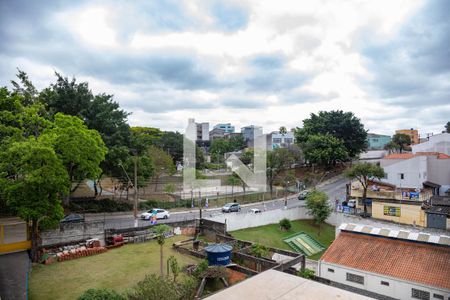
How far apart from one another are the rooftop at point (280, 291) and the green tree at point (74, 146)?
12559 mm

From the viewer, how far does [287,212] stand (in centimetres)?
2948

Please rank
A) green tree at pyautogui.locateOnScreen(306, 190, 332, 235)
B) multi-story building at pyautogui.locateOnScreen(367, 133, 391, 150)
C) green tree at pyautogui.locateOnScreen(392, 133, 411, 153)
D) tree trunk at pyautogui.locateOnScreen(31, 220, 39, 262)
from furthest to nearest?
1. multi-story building at pyautogui.locateOnScreen(367, 133, 391, 150)
2. green tree at pyautogui.locateOnScreen(392, 133, 411, 153)
3. green tree at pyautogui.locateOnScreen(306, 190, 332, 235)
4. tree trunk at pyautogui.locateOnScreen(31, 220, 39, 262)

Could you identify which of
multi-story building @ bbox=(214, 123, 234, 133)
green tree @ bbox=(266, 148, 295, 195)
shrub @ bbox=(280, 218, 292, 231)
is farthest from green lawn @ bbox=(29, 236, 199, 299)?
multi-story building @ bbox=(214, 123, 234, 133)

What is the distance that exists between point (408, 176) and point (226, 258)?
31.3m

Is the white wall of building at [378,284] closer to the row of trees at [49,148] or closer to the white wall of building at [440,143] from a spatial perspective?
the row of trees at [49,148]

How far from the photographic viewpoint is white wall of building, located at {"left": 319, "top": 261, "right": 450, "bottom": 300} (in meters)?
15.5

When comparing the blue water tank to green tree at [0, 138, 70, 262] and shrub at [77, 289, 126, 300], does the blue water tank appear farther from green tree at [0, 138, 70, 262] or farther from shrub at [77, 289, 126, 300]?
green tree at [0, 138, 70, 262]

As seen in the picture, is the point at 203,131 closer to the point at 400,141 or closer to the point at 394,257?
the point at 400,141

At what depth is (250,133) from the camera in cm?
10512

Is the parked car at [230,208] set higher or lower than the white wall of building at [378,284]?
higher

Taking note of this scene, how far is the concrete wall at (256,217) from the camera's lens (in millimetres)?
24552

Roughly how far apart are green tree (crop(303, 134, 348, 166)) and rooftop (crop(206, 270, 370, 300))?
1638 inches

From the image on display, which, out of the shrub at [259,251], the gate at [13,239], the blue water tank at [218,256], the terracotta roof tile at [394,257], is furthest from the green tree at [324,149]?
the gate at [13,239]

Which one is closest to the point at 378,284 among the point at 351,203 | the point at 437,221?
the point at 437,221
